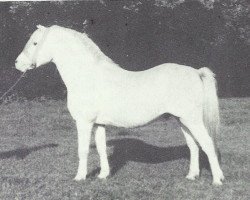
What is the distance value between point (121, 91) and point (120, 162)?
92.3 inches

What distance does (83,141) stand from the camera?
293 inches

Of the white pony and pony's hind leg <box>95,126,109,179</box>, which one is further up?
the white pony

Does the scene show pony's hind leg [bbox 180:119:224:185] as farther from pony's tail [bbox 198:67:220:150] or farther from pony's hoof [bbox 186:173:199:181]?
pony's hoof [bbox 186:173:199:181]

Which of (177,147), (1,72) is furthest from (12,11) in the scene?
(177,147)

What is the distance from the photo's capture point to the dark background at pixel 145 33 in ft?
61.8

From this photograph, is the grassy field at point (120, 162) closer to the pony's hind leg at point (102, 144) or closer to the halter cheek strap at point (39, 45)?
the pony's hind leg at point (102, 144)

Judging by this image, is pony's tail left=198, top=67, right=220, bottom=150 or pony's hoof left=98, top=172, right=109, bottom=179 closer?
pony's tail left=198, top=67, right=220, bottom=150

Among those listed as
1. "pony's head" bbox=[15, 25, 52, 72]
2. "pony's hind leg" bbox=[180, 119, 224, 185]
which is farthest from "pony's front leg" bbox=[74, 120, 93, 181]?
"pony's hind leg" bbox=[180, 119, 224, 185]

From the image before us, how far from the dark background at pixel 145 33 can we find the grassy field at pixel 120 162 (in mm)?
4497

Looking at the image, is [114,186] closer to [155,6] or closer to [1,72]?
[155,6]

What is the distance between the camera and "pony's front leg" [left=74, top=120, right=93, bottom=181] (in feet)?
24.2

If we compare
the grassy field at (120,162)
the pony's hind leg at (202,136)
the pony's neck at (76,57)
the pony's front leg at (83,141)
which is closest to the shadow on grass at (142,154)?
the grassy field at (120,162)

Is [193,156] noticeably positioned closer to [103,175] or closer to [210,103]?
[210,103]

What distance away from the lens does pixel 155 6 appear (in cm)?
1906
